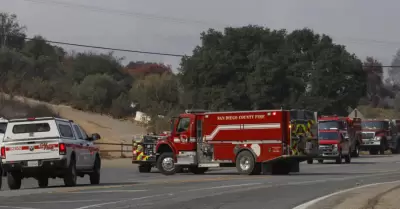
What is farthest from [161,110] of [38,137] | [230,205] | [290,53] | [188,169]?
[230,205]

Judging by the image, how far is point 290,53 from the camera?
246 feet

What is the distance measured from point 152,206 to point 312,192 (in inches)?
237

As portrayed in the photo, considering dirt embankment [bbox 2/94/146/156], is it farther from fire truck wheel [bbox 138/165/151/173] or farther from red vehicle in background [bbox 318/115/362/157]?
fire truck wheel [bbox 138/165/151/173]

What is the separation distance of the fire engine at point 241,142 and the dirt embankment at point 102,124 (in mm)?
24875

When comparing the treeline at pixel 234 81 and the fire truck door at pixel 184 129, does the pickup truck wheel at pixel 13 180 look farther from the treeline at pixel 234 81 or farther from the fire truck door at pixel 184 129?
the treeline at pixel 234 81

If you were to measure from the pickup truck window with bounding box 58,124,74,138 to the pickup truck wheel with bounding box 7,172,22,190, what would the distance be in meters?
1.78

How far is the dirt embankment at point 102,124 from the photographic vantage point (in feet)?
202

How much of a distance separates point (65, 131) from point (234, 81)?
4783cm

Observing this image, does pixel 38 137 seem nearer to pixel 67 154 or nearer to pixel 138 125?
pixel 67 154

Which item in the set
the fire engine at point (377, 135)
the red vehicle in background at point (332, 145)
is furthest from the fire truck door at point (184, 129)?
the fire engine at point (377, 135)

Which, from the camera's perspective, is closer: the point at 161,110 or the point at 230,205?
the point at 230,205

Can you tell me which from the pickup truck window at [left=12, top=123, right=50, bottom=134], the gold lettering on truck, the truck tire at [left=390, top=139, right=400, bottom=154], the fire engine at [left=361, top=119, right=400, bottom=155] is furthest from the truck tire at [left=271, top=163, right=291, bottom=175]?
the truck tire at [left=390, top=139, right=400, bottom=154]

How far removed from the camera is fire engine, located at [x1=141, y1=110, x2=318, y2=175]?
31.8 meters

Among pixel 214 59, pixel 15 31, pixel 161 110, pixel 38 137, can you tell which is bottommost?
pixel 38 137
